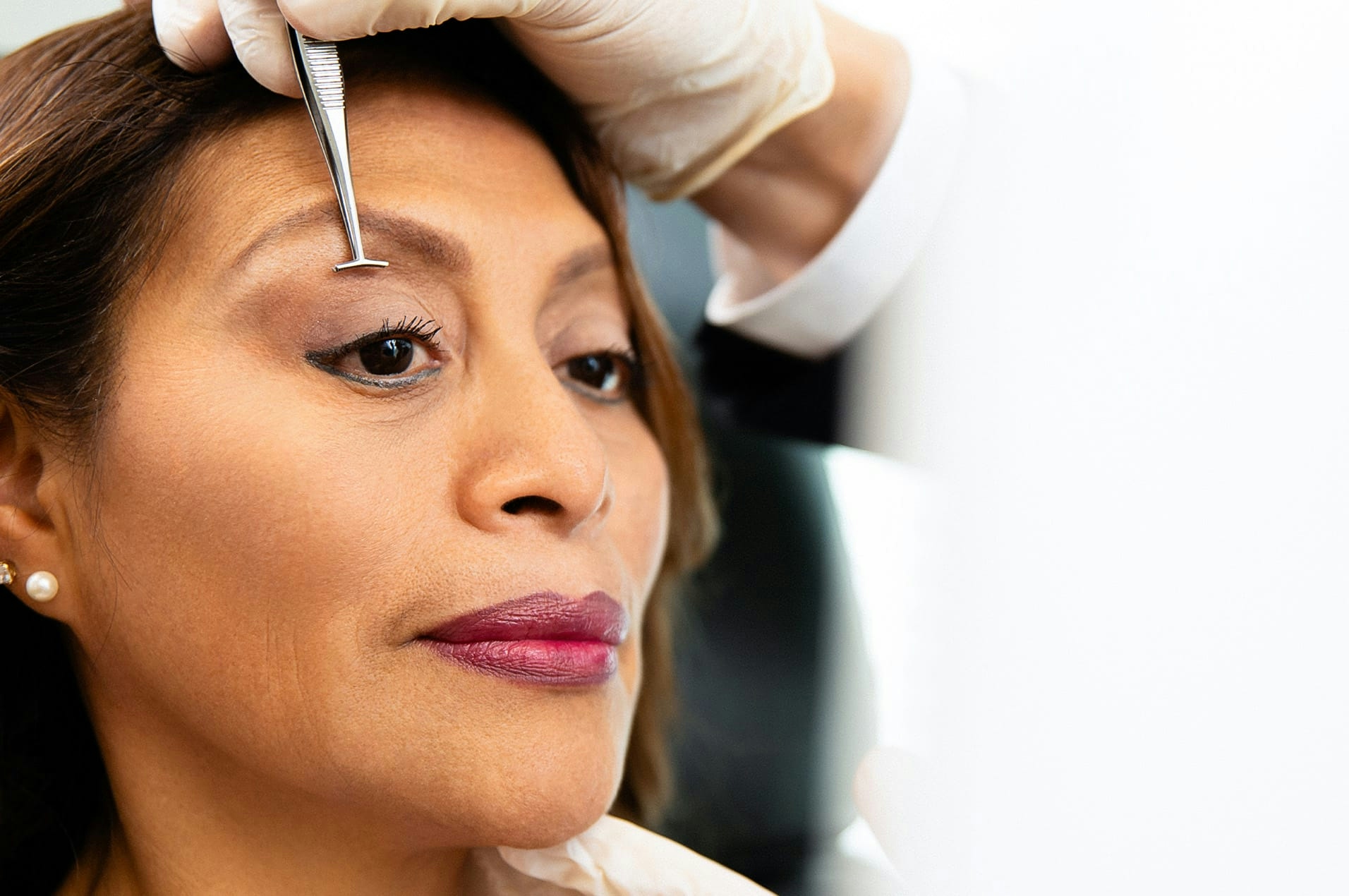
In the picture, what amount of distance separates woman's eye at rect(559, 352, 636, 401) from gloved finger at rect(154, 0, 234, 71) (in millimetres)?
355

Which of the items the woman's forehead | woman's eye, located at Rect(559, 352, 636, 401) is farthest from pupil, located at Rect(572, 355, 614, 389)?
the woman's forehead

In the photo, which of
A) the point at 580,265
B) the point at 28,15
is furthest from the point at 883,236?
the point at 28,15

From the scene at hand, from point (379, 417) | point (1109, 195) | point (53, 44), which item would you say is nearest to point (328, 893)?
point (379, 417)

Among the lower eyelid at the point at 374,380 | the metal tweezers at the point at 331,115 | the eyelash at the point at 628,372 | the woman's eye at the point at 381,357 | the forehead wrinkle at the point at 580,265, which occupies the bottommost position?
the eyelash at the point at 628,372

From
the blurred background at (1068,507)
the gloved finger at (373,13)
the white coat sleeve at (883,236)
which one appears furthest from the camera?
the white coat sleeve at (883,236)

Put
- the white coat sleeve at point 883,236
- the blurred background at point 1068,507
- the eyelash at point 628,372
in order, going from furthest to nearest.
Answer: the white coat sleeve at point 883,236 → the eyelash at point 628,372 → the blurred background at point 1068,507

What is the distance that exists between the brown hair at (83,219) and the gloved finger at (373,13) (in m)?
0.10

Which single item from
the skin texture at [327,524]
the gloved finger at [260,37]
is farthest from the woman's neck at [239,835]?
the gloved finger at [260,37]

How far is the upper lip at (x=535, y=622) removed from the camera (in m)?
0.80

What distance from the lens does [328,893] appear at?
35.5 inches

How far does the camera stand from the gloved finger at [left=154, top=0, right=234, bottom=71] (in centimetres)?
87

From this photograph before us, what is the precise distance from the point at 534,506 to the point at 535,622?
84 millimetres

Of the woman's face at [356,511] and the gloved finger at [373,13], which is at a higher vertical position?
the gloved finger at [373,13]

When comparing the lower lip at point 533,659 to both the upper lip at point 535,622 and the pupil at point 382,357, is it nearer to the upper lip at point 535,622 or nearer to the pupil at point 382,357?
the upper lip at point 535,622
